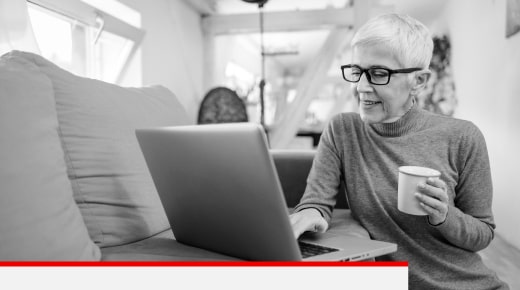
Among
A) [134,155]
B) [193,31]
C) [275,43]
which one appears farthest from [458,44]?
[134,155]

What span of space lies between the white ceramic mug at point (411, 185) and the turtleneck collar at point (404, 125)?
0.86 feet

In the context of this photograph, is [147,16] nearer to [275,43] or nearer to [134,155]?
[134,155]

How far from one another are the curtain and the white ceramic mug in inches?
57.9

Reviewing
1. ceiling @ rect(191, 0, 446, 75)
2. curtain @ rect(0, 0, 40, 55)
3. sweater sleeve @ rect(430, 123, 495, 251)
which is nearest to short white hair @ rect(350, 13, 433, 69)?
sweater sleeve @ rect(430, 123, 495, 251)

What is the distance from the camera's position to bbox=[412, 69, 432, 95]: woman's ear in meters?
1.04

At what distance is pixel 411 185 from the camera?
81 cm

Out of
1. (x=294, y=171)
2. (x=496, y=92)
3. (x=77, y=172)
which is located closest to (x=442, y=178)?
(x=294, y=171)

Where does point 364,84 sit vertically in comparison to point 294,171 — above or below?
above

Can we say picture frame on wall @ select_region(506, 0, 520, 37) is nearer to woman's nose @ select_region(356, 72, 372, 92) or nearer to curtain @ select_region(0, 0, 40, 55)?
woman's nose @ select_region(356, 72, 372, 92)

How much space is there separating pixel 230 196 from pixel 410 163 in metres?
0.54

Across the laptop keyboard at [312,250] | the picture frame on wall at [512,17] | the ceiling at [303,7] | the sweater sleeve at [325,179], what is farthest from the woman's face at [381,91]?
the ceiling at [303,7]

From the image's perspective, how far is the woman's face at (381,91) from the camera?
3.34 feet

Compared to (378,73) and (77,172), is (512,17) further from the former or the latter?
(77,172)

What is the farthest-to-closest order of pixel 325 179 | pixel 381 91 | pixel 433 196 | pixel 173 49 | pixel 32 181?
1. pixel 173 49
2. pixel 325 179
3. pixel 381 91
4. pixel 433 196
5. pixel 32 181
